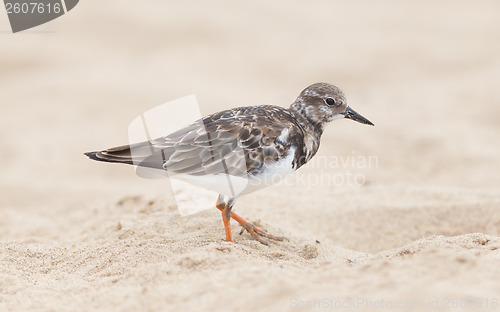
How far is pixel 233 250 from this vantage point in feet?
12.1

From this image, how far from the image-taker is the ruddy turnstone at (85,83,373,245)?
13.4 feet

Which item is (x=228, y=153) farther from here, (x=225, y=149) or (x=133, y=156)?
(x=133, y=156)

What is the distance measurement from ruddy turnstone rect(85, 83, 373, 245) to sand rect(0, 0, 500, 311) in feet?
1.62

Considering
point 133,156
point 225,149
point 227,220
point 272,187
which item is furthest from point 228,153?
point 272,187

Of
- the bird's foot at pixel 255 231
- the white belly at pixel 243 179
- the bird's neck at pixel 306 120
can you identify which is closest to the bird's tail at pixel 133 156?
the white belly at pixel 243 179

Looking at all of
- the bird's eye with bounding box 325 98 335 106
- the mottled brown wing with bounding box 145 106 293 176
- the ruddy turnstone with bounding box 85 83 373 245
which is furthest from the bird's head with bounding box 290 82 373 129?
the mottled brown wing with bounding box 145 106 293 176

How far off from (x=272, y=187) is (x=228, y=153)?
7.98 feet

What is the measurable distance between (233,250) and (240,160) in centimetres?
69

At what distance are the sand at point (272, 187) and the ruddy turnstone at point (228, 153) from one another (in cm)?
49

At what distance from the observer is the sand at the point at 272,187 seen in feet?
9.78

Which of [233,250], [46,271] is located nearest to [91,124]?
[46,271]

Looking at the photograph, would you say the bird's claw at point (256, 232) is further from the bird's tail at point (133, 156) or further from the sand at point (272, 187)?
the bird's tail at point (133, 156)

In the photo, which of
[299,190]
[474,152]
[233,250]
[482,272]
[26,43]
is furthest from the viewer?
[26,43]

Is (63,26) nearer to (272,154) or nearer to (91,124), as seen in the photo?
(91,124)
